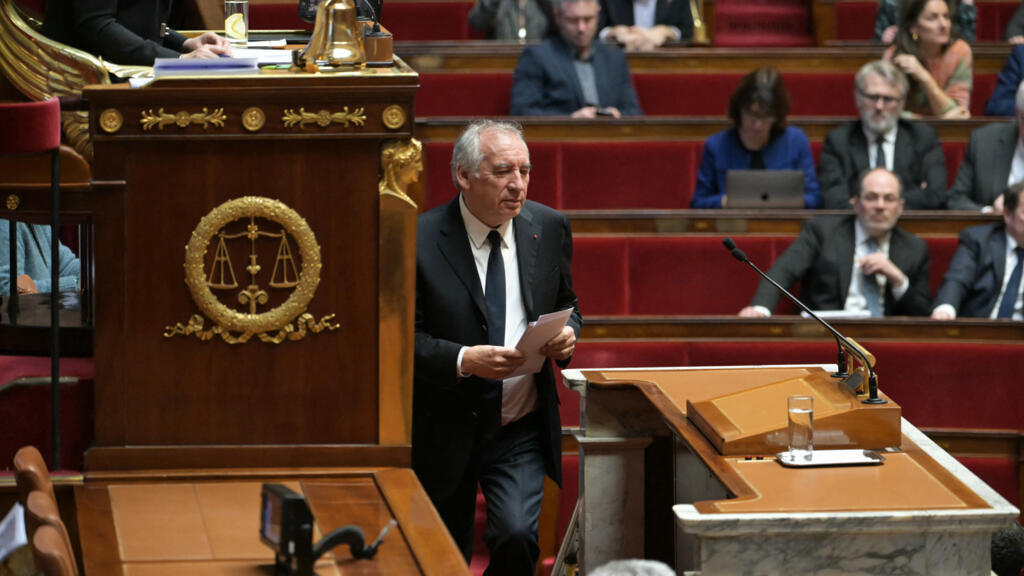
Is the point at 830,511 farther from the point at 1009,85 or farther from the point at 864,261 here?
the point at 1009,85

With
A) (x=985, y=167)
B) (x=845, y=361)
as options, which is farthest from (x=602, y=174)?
(x=845, y=361)

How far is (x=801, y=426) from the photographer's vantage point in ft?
5.17

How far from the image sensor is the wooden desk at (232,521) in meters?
1.23

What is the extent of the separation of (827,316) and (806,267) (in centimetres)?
39

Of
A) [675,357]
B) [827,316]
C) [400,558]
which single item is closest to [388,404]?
[400,558]

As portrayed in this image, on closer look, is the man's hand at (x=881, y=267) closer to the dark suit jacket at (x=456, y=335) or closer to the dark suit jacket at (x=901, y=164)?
the dark suit jacket at (x=901, y=164)

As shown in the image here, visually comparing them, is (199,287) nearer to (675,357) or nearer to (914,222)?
(675,357)

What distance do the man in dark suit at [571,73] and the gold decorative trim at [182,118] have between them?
2281mm

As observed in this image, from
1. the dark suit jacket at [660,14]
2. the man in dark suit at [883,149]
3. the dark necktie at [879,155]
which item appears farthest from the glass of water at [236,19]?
the dark suit jacket at [660,14]

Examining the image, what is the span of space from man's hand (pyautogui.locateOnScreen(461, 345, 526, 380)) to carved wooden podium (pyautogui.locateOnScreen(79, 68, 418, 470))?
44 centimetres

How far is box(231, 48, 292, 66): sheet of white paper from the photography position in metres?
1.53

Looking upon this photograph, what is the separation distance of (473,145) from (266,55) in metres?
0.51

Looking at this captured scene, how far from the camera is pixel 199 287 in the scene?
4.65 ft

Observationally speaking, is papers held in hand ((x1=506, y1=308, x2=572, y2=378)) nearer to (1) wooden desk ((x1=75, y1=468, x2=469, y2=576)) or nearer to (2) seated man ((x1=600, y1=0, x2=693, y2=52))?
(1) wooden desk ((x1=75, y1=468, x2=469, y2=576))
